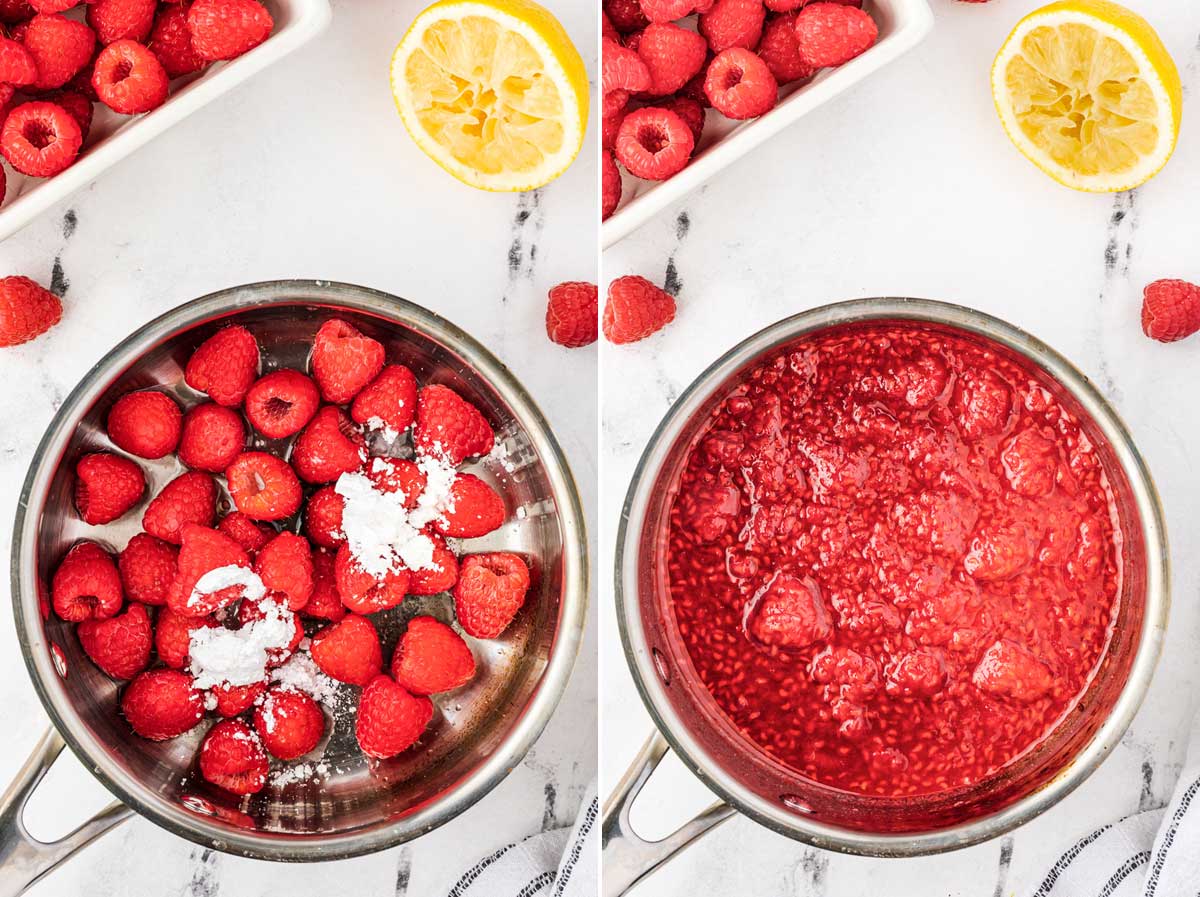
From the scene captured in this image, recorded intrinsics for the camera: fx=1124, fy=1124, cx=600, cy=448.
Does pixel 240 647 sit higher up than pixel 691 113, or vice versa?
pixel 691 113

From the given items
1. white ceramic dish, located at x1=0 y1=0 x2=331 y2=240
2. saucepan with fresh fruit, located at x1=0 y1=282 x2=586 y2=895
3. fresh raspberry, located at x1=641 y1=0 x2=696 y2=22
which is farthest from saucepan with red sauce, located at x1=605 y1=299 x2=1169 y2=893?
white ceramic dish, located at x1=0 y1=0 x2=331 y2=240

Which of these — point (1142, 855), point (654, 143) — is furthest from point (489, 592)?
point (1142, 855)

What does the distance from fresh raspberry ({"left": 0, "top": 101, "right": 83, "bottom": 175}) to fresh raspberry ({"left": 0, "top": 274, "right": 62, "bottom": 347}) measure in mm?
23

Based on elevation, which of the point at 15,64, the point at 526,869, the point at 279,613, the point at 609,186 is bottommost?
the point at 526,869

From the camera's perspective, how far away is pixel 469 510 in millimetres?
885

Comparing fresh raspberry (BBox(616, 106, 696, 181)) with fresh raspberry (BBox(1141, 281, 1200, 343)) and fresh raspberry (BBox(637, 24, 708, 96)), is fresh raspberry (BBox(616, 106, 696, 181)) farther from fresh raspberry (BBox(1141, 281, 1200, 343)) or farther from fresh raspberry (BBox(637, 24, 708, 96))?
fresh raspberry (BBox(1141, 281, 1200, 343))

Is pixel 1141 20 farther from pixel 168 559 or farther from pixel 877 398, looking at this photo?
pixel 168 559

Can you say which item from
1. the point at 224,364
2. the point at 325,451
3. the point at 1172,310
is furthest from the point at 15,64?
the point at 1172,310

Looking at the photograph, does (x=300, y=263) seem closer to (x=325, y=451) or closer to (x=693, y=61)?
(x=325, y=451)

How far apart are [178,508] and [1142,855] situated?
2.81 feet

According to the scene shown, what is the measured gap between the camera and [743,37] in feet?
3.12

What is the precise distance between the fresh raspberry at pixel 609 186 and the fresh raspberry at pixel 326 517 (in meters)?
0.31

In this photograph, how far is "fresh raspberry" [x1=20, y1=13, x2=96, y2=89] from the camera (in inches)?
36.3

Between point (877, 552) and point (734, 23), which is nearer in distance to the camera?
point (877, 552)
